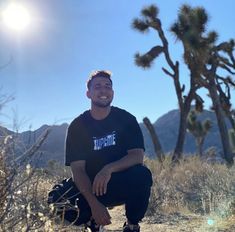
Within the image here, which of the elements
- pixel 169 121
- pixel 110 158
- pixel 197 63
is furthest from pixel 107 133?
pixel 169 121

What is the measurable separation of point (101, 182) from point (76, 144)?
0.44 metres

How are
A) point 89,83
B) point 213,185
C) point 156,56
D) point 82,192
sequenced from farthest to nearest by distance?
point 156,56, point 213,185, point 89,83, point 82,192

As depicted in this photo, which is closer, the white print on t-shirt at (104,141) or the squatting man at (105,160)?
the squatting man at (105,160)

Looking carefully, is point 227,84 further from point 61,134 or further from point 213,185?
point 61,134

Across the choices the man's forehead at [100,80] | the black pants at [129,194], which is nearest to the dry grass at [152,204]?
the black pants at [129,194]

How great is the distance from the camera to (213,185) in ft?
21.6

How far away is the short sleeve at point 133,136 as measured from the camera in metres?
3.50

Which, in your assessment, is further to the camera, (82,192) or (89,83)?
(89,83)

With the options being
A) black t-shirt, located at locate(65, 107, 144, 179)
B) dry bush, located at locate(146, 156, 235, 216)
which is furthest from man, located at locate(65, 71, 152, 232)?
dry bush, located at locate(146, 156, 235, 216)

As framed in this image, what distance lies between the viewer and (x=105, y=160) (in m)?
3.46

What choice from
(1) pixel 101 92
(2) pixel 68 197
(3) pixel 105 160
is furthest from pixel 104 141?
(2) pixel 68 197

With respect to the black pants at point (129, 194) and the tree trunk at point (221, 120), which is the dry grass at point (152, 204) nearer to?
the black pants at point (129, 194)

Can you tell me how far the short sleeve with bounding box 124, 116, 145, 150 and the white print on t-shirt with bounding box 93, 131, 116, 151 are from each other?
100mm

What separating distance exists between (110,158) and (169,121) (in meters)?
78.6
